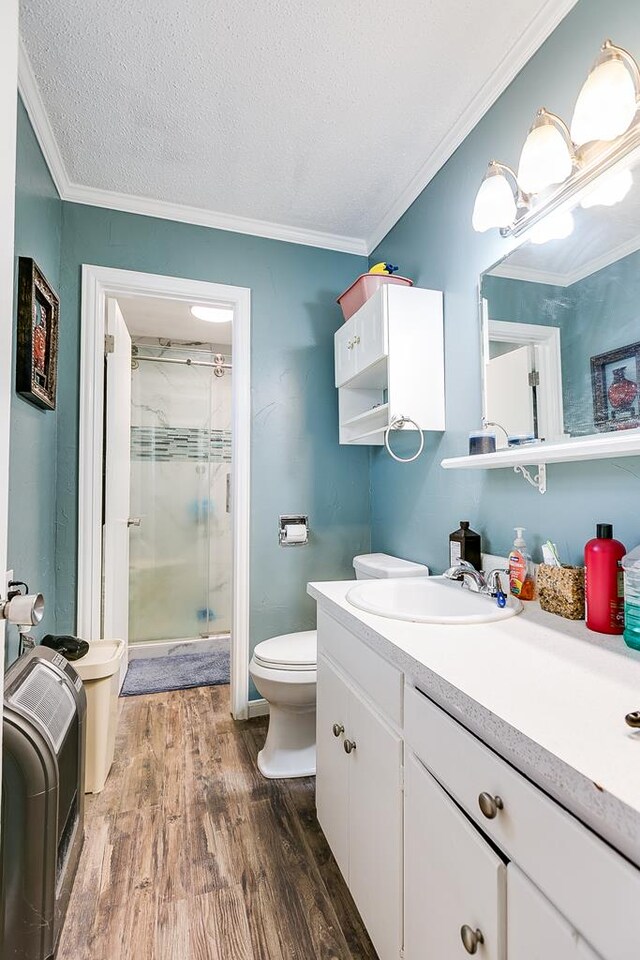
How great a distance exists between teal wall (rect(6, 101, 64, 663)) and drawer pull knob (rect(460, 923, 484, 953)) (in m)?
1.34

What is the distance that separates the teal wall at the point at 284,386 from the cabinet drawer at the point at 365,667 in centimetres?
92

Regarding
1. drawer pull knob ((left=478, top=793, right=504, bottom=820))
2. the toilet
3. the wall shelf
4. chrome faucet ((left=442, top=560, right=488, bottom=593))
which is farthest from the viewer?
the toilet

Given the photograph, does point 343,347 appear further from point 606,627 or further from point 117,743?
point 117,743

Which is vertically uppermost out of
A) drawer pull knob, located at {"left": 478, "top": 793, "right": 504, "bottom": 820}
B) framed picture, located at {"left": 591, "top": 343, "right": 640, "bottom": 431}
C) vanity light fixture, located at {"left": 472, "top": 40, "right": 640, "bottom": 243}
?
vanity light fixture, located at {"left": 472, "top": 40, "right": 640, "bottom": 243}

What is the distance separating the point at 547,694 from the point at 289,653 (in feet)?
4.19

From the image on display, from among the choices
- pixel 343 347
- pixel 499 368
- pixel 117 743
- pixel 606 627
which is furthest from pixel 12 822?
pixel 343 347

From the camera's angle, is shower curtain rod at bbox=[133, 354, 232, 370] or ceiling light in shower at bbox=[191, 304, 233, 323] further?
shower curtain rod at bbox=[133, 354, 232, 370]

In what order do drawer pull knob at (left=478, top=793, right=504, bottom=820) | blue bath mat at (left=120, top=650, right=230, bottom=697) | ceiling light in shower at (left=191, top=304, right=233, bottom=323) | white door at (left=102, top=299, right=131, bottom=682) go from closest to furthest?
drawer pull knob at (left=478, top=793, right=504, bottom=820) < white door at (left=102, top=299, right=131, bottom=682) < blue bath mat at (left=120, top=650, right=230, bottom=697) < ceiling light in shower at (left=191, top=304, right=233, bottom=323)

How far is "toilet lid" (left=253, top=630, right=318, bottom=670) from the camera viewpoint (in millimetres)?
1736

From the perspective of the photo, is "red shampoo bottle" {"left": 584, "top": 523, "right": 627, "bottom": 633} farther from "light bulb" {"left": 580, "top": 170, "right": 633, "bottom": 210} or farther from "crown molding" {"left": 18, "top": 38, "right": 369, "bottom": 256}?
"crown molding" {"left": 18, "top": 38, "right": 369, "bottom": 256}

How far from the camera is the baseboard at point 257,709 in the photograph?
7.41ft

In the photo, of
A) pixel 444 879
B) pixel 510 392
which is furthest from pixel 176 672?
pixel 510 392

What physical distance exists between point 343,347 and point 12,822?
1.98m

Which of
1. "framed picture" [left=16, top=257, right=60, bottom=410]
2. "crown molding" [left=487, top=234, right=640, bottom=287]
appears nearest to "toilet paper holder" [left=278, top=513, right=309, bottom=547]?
"framed picture" [left=16, top=257, right=60, bottom=410]
